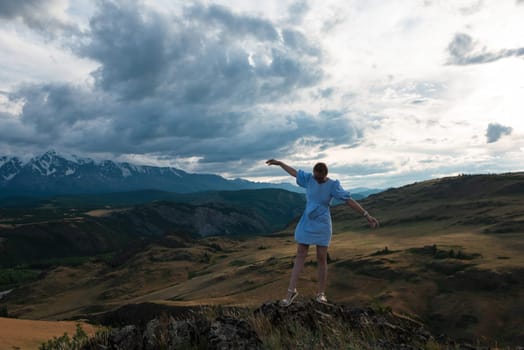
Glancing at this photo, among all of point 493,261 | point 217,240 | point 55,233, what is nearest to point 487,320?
point 493,261

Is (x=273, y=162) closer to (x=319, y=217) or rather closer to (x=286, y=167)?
(x=286, y=167)

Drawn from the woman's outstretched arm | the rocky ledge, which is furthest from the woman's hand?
the rocky ledge

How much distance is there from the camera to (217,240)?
315ft

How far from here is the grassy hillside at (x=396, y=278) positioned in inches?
884

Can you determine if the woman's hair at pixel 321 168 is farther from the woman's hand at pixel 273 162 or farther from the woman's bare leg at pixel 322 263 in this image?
the woman's bare leg at pixel 322 263

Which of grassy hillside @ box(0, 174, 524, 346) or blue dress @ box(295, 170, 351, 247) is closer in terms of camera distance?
blue dress @ box(295, 170, 351, 247)

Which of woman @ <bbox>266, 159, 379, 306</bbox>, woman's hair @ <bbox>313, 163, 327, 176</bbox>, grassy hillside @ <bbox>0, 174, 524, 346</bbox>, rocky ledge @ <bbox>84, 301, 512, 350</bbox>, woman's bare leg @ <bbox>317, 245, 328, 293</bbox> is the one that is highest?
woman's hair @ <bbox>313, 163, 327, 176</bbox>

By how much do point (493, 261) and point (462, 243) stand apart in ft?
29.5

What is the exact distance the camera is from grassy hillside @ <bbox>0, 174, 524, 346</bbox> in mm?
22453

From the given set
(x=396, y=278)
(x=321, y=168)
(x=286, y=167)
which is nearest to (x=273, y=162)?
(x=286, y=167)

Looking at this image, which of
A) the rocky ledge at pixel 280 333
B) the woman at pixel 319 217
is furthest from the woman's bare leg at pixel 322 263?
the rocky ledge at pixel 280 333

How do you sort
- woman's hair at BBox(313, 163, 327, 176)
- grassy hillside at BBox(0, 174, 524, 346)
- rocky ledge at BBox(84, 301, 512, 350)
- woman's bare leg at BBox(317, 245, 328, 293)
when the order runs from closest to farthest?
1. rocky ledge at BBox(84, 301, 512, 350)
2. woman's hair at BBox(313, 163, 327, 176)
3. woman's bare leg at BBox(317, 245, 328, 293)
4. grassy hillside at BBox(0, 174, 524, 346)

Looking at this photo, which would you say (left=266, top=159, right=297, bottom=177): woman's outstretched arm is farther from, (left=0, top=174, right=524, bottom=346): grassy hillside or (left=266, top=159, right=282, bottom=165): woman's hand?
(left=0, top=174, right=524, bottom=346): grassy hillside

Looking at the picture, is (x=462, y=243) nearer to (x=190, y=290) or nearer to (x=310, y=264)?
(x=310, y=264)
